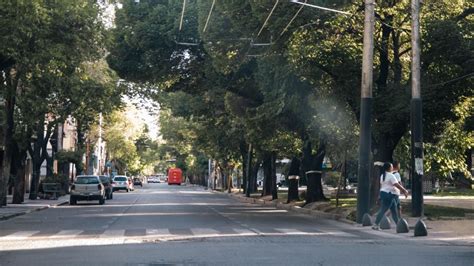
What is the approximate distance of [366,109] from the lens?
22.1 meters

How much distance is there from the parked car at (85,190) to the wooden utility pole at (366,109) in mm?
21055

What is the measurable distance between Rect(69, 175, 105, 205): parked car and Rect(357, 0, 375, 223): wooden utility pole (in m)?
21.1

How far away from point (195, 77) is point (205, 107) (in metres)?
3.15

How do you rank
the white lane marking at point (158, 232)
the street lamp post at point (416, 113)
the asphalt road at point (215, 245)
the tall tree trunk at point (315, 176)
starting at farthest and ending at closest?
the tall tree trunk at point (315, 176), the street lamp post at point (416, 113), the white lane marking at point (158, 232), the asphalt road at point (215, 245)

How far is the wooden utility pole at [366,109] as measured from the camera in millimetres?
21844

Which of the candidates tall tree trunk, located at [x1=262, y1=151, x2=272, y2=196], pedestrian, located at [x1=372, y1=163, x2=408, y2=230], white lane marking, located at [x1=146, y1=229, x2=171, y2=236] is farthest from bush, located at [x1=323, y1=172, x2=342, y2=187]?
white lane marking, located at [x1=146, y1=229, x2=171, y2=236]

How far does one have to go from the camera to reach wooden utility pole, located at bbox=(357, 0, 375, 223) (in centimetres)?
2184

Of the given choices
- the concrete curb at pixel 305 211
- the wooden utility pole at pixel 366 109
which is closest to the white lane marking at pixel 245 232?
the wooden utility pole at pixel 366 109

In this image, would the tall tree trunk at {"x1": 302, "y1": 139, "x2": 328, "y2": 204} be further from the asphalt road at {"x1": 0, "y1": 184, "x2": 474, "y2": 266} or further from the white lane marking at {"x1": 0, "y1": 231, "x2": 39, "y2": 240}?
the white lane marking at {"x1": 0, "y1": 231, "x2": 39, "y2": 240}

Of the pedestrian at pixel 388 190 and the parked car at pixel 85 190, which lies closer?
the pedestrian at pixel 388 190

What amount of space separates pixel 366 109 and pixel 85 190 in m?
22.0

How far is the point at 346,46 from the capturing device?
24.1m

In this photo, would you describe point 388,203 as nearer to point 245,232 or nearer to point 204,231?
point 245,232

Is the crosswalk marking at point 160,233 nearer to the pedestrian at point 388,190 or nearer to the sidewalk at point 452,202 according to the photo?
the pedestrian at point 388,190
